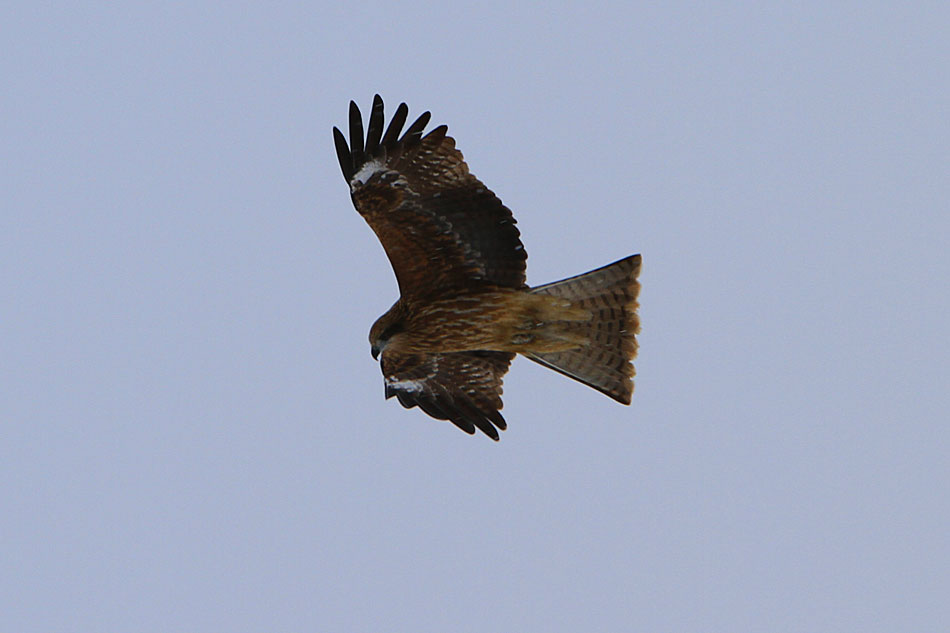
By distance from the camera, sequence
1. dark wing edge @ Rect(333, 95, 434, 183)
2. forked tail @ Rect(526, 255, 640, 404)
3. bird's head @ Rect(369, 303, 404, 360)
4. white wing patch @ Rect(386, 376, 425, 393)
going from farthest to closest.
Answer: white wing patch @ Rect(386, 376, 425, 393)
bird's head @ Rect(369, 303, 404, 360)
forked tail @ Rect(526, 255, 640, 404)
dark wing edge @ Rect(333, 95, 434, 183)

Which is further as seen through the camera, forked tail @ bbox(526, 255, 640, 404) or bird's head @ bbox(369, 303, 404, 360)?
bird's head @ bbox(369, 303, 404, 360)

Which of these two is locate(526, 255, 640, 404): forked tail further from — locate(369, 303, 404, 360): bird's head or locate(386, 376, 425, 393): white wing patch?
locate(369, 303, 404, 360): bird's head

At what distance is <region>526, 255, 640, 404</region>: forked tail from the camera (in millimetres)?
12195

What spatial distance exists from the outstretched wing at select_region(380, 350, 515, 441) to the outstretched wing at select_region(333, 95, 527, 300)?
0.95 m

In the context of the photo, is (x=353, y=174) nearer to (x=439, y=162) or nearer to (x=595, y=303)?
(x=439, y=162)

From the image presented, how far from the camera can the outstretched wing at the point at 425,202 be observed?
37.9ft

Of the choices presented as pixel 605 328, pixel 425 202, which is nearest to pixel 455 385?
pixel 605 328

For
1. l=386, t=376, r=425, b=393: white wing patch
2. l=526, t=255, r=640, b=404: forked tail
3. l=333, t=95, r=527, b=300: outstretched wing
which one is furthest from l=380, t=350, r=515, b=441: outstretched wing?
l=333, t=95, r=527, b=300: outstretched wing

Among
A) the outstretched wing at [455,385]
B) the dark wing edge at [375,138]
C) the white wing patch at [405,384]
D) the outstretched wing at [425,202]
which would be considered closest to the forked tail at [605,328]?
the outstretched wing at [455,385]

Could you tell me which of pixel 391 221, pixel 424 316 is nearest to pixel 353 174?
pixel 391 221

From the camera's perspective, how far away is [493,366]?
507 inches

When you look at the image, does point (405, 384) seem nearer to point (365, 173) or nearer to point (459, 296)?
point (459, 296)

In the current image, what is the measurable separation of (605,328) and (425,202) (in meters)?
1.93

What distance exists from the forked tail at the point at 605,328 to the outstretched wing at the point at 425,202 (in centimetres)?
56
